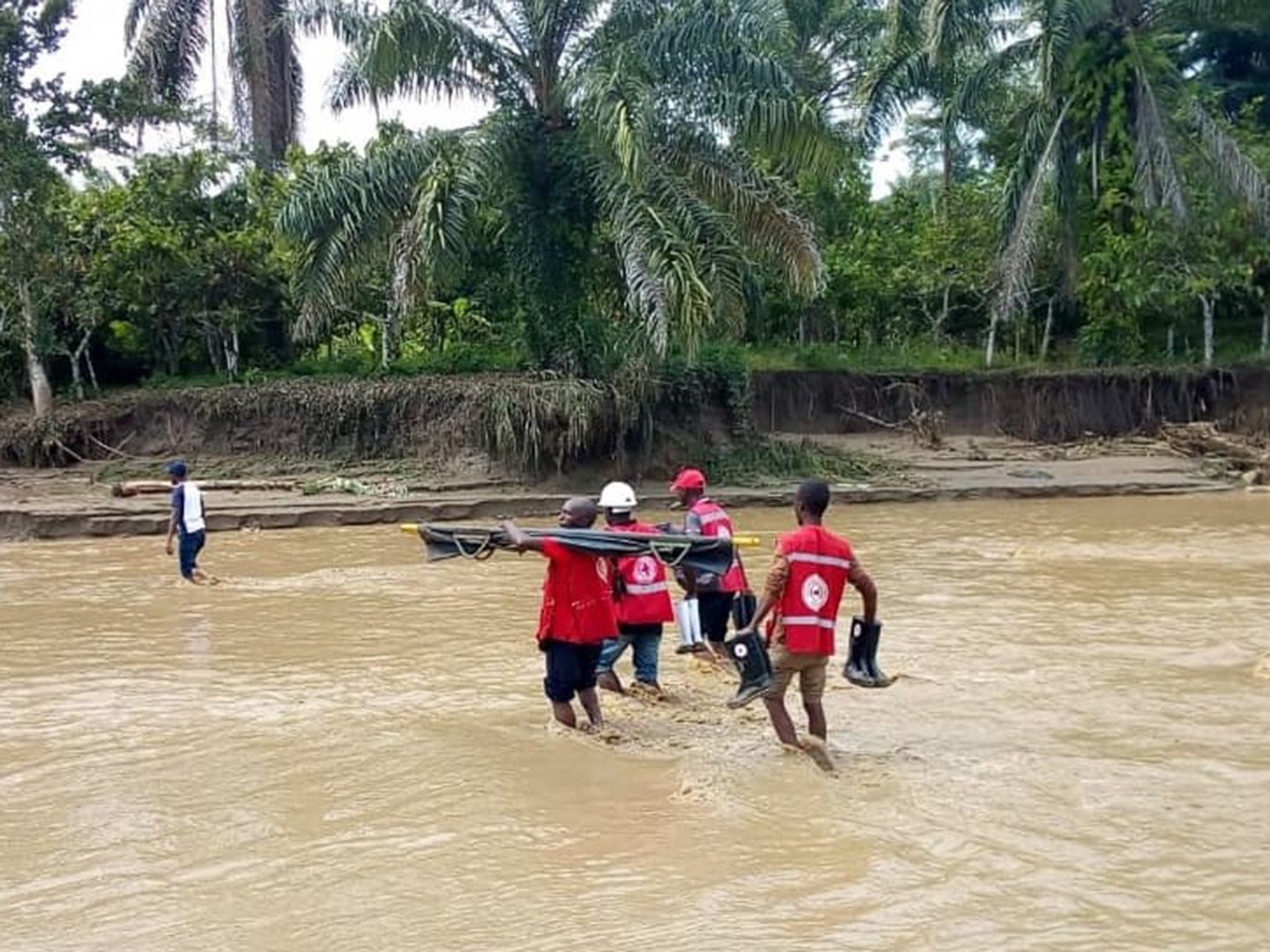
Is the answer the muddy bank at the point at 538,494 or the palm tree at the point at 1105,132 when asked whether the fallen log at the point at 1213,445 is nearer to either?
the muddy bank at the point at 538,494

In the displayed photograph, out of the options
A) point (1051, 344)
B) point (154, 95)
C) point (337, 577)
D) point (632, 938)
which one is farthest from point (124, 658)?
point (1051, 344)

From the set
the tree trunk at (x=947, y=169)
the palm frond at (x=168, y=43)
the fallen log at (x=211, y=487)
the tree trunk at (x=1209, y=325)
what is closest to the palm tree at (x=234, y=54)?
the palm frond at (x=168, y=43)

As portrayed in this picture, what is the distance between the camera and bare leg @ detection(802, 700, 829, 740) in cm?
715

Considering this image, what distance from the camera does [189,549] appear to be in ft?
47.3

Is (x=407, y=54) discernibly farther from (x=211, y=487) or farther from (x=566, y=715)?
(x=566, y=715)

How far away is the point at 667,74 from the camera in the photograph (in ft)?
70.6

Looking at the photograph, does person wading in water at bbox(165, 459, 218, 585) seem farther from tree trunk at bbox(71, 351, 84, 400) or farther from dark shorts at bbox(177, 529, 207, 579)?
tree trunk at bbox(71, 351, 84, 400)

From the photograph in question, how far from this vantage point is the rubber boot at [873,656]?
720 centimetres

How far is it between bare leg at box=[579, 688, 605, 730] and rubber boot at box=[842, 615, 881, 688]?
1.46m

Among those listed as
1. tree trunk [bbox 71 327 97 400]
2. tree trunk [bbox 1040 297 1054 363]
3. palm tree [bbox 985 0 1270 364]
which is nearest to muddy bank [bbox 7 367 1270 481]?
tree trunk [bbox 71 327 97 400]

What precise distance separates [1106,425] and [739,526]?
12.7 meters

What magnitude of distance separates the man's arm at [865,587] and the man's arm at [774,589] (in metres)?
0.34

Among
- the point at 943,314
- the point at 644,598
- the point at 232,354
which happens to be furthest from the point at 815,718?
the point at 943,314

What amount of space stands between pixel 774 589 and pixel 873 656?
0.75 meters
